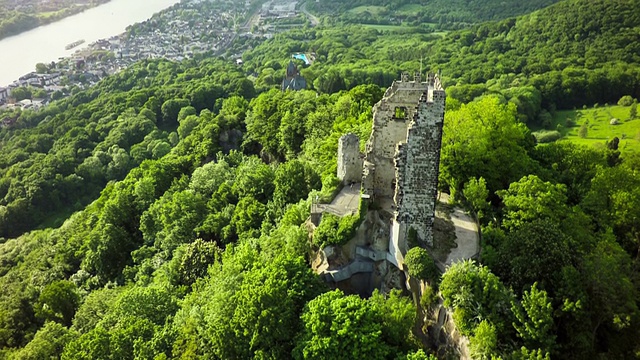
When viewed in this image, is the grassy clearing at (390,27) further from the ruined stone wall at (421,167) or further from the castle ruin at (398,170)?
the ruined stone wall at (421,167)

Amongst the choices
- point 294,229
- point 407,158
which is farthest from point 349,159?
point 407,158

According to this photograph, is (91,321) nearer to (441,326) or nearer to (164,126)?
(441,326)

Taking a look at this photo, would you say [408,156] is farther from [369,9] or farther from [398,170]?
[369,9]

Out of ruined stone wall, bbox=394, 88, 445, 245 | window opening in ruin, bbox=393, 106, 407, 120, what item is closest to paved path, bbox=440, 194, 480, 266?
ruined stone wall, bbox=394, 88, 445, 245

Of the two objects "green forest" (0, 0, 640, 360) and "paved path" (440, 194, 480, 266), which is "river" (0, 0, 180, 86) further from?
"paved path" (440, 194, 480, 266)

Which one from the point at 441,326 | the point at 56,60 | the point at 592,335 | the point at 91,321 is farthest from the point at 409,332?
the point at 56,60
